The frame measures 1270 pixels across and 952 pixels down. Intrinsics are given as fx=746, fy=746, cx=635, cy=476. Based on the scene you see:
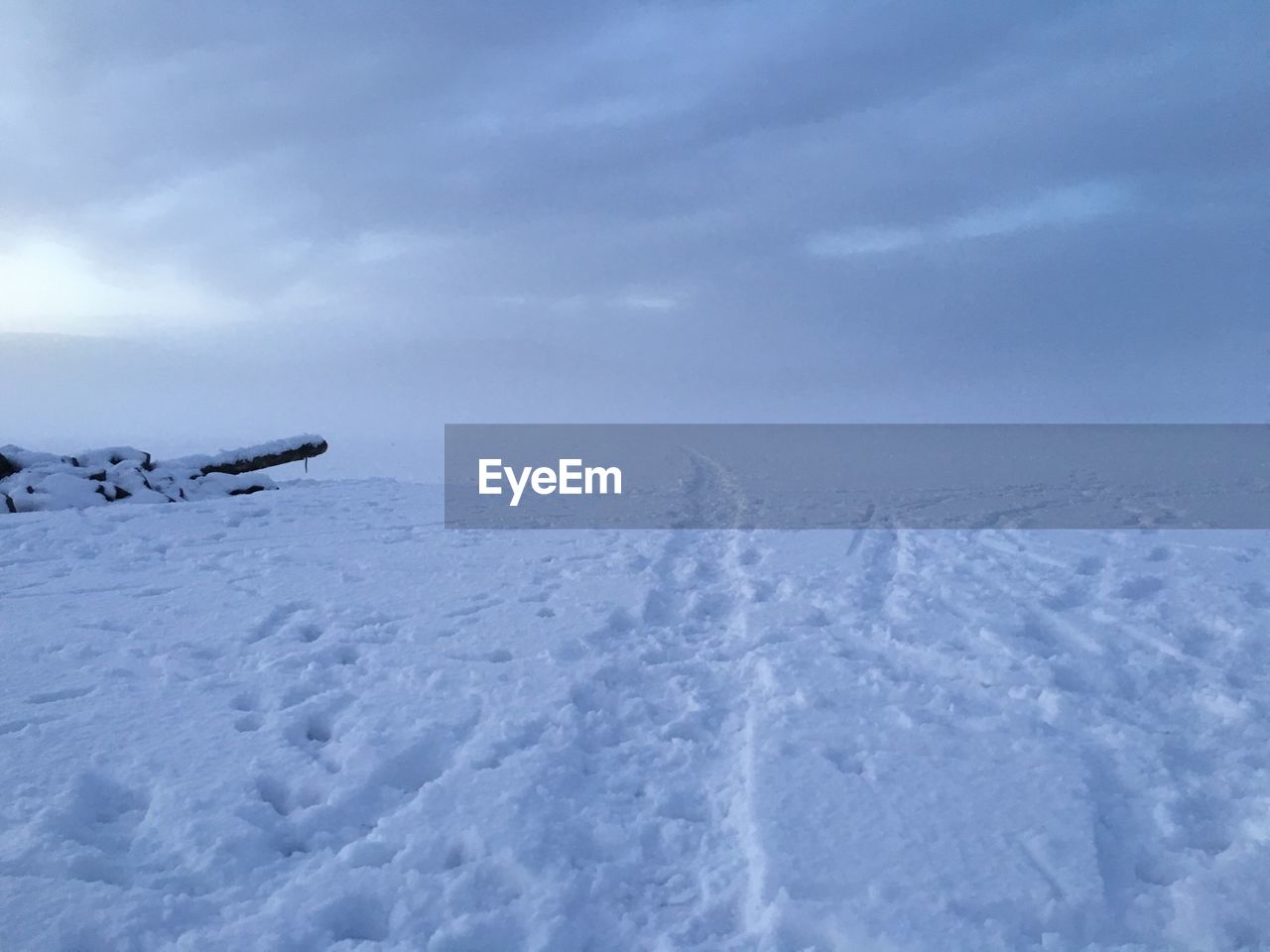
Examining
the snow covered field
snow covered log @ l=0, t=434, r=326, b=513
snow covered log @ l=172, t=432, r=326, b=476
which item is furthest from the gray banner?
snow covered log @ l=0, t=434, r=326, b=513

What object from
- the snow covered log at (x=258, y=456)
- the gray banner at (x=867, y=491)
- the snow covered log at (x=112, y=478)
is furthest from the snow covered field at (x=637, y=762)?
the snow covered log at (x=258, y=456)

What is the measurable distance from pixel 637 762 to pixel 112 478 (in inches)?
459

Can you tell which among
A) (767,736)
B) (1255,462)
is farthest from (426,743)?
(1255,462)

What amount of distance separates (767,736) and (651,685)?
1.01m

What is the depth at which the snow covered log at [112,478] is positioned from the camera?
1108 centimetres

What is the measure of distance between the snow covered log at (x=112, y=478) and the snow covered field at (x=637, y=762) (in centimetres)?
496

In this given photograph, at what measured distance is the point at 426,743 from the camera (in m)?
4.20

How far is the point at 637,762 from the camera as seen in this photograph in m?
4.12

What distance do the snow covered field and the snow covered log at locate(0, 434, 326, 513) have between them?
16.3 ft

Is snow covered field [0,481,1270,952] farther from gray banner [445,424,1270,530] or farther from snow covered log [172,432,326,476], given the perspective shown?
snow covered log [172,432,326,476]

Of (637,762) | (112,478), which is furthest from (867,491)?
(112,478)

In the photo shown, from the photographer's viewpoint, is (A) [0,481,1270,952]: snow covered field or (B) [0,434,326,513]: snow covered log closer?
(A) [0,481,1270,952]: snow covered field

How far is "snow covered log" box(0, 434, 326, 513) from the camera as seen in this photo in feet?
36.3

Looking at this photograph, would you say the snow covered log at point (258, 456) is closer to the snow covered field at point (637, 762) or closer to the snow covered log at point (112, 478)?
the snow covered log at point (112, 478)
